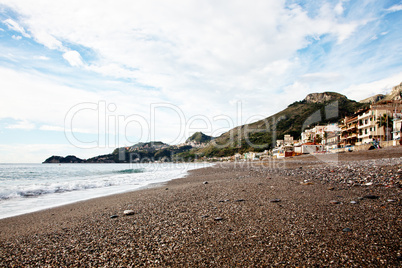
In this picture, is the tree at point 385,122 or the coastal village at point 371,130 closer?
the coastal village at point 371,130

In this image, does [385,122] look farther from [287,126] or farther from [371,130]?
[287,126]

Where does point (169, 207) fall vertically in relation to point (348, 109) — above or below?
below

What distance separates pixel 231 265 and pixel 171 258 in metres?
1.00

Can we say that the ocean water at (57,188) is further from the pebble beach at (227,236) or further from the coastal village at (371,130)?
the coastal village at (371,130)

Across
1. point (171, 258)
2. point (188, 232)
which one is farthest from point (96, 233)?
point (171, 258)

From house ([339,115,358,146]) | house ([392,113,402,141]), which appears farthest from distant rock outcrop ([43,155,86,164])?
house ([392,113,402,141])

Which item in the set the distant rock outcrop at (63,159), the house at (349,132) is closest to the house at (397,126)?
the house at (349,132)

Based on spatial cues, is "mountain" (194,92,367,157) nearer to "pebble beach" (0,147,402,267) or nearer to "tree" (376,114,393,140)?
"tree" (376,114,393,140)

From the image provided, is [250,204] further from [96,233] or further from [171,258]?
[96,233]

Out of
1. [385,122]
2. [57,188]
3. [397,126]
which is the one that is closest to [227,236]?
[57,188]

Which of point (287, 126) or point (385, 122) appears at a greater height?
point (287, 126)

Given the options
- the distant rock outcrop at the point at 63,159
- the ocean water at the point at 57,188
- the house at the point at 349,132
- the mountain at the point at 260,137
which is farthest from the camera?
the distant rock outcrop at the point at 63,159

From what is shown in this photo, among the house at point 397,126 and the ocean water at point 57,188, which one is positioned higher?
the house at point 397,126

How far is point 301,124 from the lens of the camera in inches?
5758
